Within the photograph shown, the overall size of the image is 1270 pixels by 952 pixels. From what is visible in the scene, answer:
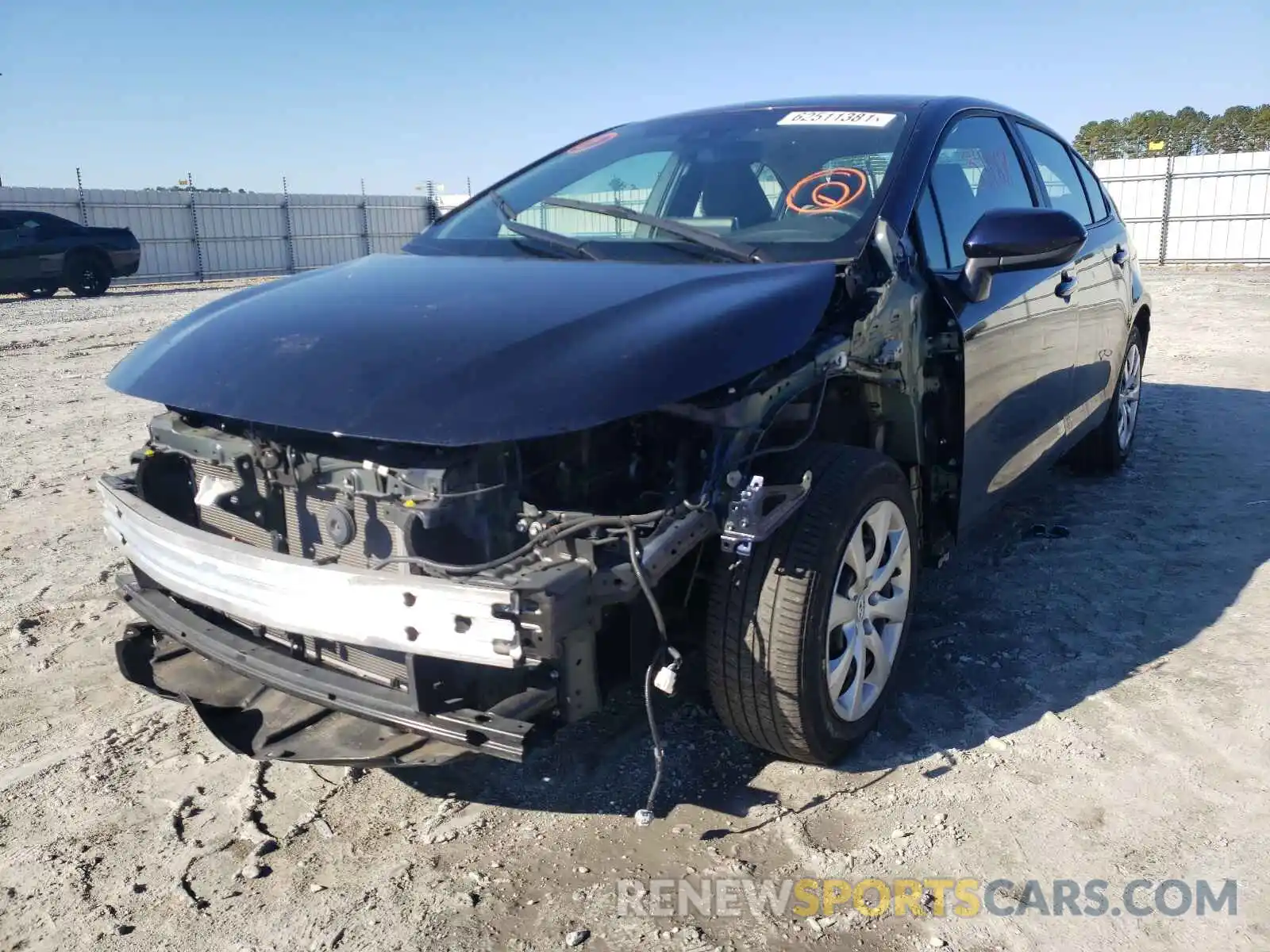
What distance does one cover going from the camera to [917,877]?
226 centimetres

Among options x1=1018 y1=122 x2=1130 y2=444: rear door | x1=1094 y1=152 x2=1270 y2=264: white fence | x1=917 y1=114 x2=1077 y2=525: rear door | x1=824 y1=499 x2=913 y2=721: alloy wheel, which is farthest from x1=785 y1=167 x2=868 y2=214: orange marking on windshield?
x1=1094 y1=152 x2=1270 y2=264: white fence

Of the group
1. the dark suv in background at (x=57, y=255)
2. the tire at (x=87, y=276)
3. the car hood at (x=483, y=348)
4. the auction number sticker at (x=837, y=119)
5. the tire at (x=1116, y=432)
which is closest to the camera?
the car hood at (x=483, y=348)

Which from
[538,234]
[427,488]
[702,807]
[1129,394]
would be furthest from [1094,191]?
[427,488]

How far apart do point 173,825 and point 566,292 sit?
1.67m

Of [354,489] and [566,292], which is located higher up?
[566,292]

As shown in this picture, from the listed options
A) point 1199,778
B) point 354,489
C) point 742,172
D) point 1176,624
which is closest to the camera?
point 354,489

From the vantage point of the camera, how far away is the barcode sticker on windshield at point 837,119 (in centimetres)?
329

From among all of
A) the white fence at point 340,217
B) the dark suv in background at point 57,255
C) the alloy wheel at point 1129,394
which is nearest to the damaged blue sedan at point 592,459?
the alloy wheel at point 1129,394

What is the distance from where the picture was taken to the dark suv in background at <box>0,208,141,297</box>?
1638 centimetres

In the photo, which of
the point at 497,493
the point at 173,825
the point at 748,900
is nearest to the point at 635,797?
the point at 748,900

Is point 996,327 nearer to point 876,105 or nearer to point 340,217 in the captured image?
point 876,105

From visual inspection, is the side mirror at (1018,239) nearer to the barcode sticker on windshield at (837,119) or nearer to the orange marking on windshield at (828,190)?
the orange marking on windshield at (828,190)

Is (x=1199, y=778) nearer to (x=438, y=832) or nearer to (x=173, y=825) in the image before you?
(x=438, y=832)

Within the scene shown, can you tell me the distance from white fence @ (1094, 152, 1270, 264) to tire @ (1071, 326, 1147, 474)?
17.2 m
